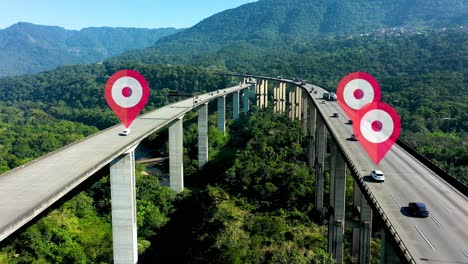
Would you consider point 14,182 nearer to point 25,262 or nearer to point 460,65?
point 25,262

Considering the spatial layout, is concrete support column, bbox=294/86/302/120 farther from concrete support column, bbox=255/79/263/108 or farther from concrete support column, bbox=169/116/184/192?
concrete support column, bbox=169/116/184/192

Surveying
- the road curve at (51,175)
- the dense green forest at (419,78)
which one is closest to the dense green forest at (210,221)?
the road curve at (51,175)

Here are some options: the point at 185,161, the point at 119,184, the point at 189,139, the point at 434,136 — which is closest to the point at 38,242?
the point at 119,184

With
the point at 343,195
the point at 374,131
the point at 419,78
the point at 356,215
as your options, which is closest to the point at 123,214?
the point at 343,195

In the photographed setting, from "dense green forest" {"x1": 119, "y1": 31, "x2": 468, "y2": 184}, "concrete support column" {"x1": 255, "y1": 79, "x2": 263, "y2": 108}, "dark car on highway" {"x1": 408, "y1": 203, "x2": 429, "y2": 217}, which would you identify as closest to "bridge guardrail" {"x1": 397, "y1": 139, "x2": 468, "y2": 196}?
"dark car on highway" {"x1": 408, "y1": 203, "x2": 429, "y2": 217}

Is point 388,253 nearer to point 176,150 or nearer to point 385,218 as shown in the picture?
point 385,218

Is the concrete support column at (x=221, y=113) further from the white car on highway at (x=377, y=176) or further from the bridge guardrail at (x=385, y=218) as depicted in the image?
the white car on highway at (x=377, y=176)
